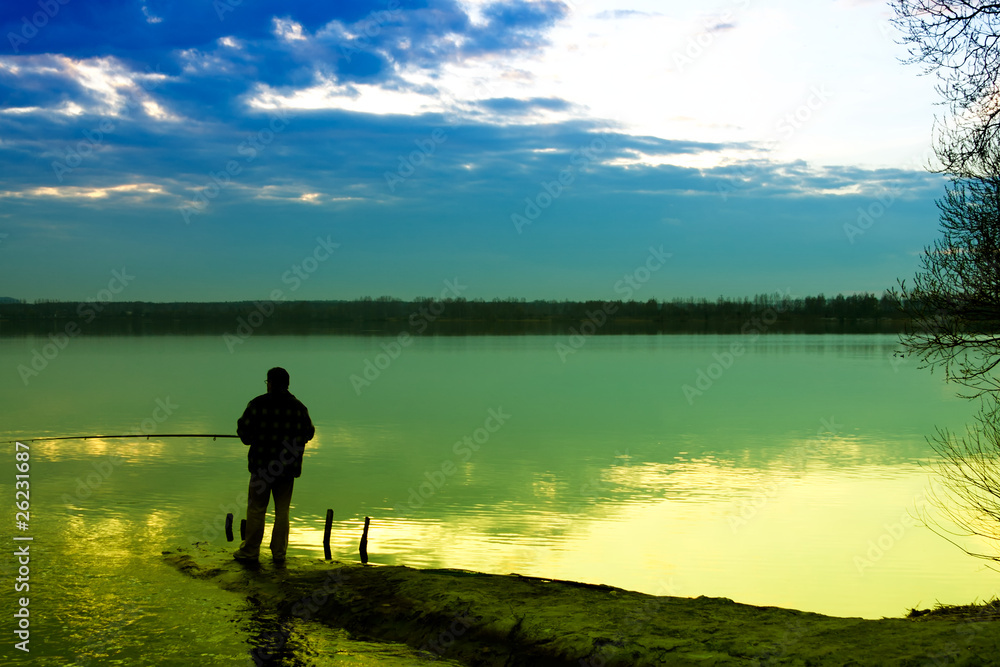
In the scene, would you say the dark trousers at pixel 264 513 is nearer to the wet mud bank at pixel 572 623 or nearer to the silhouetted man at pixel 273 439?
the silhouetted man at pixel 273 439

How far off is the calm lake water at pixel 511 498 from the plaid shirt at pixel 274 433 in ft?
4.72

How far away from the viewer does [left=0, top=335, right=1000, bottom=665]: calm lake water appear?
8.67 m

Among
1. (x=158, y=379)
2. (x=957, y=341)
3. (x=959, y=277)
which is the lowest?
(x=158, y=379)

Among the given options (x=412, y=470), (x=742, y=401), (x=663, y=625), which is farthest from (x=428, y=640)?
(x=742, y=401)

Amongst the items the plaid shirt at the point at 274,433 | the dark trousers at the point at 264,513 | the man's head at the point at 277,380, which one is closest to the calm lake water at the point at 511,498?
the dark trousers at the point at 264,513

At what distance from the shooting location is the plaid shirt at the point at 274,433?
9.09 metres

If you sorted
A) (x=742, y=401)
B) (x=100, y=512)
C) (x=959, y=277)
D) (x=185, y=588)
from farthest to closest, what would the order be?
1. (x=742, y=401)
2. (x=100, y=512)
3. (x=959, y=277)
4. (x=185, y=588)

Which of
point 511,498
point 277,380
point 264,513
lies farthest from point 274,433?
point 511,498

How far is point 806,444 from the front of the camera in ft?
77.8

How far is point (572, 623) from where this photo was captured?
7.07 metres

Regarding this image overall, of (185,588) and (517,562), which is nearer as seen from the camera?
(185,588)

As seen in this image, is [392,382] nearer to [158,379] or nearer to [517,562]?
[158,379]

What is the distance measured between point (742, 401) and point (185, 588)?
30647 millimetres

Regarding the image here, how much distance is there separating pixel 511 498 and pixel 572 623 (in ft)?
30.1
